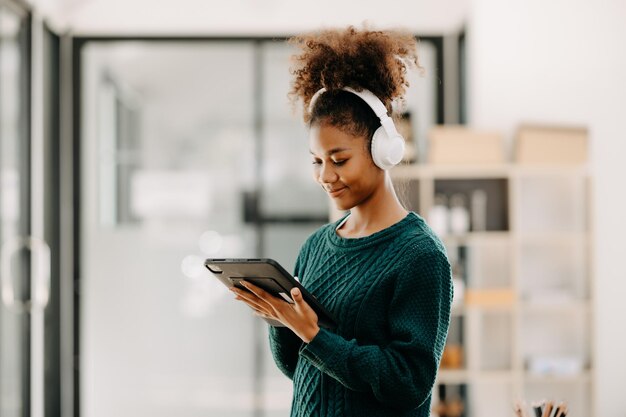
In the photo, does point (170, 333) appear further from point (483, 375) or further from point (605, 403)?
point (605, 403)

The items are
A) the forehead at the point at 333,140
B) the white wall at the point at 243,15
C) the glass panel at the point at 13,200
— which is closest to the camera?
the forehead at the point at 333,140

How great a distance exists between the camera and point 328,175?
132cm

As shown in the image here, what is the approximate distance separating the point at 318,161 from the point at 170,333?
10.8ft

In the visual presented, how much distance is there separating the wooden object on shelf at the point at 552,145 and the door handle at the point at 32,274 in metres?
2.31

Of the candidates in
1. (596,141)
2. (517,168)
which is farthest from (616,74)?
(517,168)

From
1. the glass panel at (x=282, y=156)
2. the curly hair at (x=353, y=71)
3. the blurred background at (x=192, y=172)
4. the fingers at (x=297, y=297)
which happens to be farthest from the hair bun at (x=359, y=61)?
the glass panel at (x=282, y=156)

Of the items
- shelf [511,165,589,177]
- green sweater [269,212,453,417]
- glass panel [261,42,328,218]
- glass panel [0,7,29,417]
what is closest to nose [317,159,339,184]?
green sweater [269,212,453,417]

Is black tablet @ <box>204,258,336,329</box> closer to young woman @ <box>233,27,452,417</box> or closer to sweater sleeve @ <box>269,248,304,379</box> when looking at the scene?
young woman @ <box>233,27,452,417</box>

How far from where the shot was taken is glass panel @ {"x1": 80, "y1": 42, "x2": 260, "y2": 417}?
4.45 m

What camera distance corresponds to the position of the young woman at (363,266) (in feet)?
4.09

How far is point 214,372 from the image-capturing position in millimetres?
4457

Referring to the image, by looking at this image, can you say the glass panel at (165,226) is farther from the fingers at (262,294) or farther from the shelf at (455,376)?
the fingers at (262,294)

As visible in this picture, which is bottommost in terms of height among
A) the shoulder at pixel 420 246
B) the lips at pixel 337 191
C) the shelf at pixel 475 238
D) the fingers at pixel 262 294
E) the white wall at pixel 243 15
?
the fingers at pixel 262 294

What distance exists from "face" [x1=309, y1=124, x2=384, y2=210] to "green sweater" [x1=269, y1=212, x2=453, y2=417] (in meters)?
0.08
